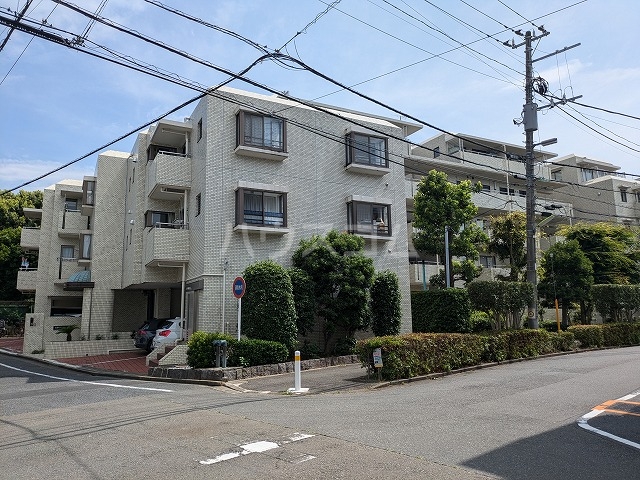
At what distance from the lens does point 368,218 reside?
22.2 metres

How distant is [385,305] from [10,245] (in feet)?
122

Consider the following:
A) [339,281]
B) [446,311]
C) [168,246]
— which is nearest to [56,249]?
[168,246]

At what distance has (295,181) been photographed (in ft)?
68.0

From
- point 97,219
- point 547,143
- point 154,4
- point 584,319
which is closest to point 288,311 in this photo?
point 154,4

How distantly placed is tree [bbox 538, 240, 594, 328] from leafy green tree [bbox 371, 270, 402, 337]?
33.7 feet

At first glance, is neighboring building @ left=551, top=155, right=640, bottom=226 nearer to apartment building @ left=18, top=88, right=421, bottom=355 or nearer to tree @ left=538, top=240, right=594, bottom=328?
tree @ left=538, top=240, right=594, bottom=328

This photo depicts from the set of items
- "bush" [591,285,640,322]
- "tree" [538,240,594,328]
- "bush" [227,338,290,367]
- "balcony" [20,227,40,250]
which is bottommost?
"bush" [227,338,290,367]

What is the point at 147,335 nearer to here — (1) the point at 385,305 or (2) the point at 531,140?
(1) the point at 385,305

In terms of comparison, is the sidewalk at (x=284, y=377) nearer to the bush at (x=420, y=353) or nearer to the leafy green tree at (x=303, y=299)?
the bush at (x=420, y=353)

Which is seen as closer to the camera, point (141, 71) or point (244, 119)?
point (141, 71)

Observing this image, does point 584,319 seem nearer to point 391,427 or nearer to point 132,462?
point 391,427

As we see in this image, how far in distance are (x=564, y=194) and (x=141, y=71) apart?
4341 centimetres

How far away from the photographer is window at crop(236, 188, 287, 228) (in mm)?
19016

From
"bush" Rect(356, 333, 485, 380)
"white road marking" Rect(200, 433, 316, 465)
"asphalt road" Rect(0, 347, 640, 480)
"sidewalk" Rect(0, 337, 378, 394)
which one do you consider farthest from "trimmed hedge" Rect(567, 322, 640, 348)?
"white road marking" Rect(200, 433, 316, 465)
